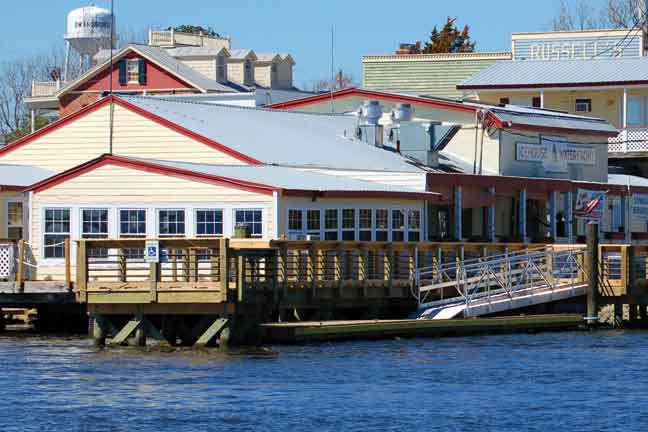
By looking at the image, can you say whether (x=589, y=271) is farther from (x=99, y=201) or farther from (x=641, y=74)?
(x=641, y=74)

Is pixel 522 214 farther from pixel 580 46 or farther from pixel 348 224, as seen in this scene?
pixel 580 46

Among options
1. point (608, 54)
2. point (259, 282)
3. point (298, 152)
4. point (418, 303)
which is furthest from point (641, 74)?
point (259, 282)

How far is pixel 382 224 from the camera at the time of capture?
4669cm

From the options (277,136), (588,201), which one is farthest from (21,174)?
(588,201)

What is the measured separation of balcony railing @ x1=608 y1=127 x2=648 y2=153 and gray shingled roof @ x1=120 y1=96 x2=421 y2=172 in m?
18.7

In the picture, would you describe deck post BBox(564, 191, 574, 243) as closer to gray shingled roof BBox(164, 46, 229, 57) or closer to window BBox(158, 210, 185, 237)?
window BBox(158, 210, 185, 237)

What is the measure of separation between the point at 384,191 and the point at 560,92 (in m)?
30.8

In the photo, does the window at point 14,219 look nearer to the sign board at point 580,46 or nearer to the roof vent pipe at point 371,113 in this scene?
the roof vent pipe at point 371,113

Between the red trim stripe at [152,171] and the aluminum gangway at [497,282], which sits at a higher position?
the red trim stripe at [152,171]

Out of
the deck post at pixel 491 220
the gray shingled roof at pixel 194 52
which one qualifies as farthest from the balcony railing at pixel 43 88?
the deck post at pixel 491 220

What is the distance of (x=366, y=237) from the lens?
152ft

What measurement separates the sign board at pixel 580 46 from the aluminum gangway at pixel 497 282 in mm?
41201

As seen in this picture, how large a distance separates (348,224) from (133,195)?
610 centimetres

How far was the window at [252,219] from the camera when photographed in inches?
1683
